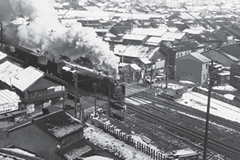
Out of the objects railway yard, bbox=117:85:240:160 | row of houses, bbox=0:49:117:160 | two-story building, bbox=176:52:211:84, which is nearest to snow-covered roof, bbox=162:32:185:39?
two-story building, bbox=176:52:211:84

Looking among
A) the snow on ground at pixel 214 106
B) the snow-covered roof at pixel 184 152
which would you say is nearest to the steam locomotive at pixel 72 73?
the snow on ground at pixel 214 106

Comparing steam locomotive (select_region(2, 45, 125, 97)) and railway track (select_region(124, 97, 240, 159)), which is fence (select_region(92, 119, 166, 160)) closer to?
railway track (select_region(124, 97, 240, 159))

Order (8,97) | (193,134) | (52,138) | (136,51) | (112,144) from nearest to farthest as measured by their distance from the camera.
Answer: (52,138)
(112,144)
(193,134)
(8,97)
(136,51)

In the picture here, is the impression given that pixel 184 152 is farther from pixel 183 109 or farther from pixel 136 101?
pixel 136 101

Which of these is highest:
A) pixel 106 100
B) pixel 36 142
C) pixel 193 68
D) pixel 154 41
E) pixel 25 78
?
pixel 25 78

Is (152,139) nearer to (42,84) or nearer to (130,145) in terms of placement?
(130,145)

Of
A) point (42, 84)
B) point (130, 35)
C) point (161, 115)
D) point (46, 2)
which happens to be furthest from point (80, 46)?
point (130, 35)

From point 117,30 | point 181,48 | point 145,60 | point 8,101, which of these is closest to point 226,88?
point 145,60
